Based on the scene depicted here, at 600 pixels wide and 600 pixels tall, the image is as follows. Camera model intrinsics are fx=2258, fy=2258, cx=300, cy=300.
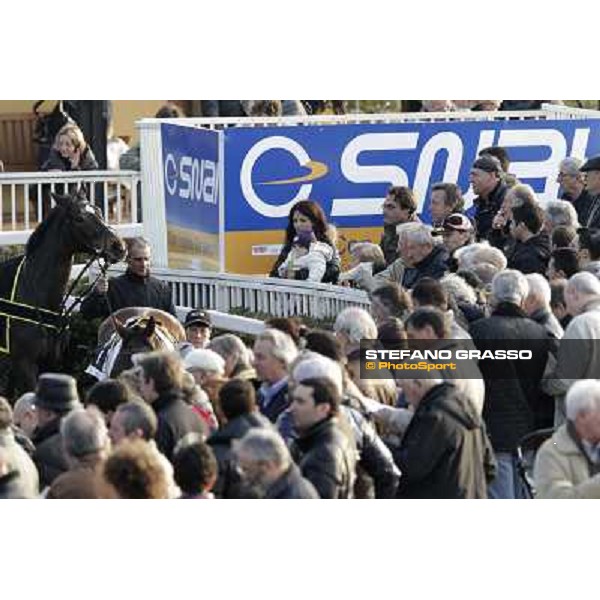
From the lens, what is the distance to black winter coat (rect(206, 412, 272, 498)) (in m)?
10.2

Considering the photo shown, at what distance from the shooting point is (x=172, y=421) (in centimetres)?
1091

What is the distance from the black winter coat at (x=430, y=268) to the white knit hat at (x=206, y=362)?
2633mm

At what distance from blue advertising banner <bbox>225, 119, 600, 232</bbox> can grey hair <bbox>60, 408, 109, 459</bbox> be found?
6966 millimetres

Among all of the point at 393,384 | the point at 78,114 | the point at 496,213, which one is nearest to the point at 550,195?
the point at 496,213

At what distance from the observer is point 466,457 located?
10820 millimetres

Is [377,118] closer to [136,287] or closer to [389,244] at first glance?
[389,244]

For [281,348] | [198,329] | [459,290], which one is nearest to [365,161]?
[198,329]

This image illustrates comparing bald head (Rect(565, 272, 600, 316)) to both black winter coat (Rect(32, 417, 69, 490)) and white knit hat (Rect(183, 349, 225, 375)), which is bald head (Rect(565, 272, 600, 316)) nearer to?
white knit hat (Rect(183, 349, 225, 375))

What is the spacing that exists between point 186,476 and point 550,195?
854cm

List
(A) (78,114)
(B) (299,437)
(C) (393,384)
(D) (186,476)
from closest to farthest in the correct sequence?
1. (D) (186,476)
2. (B) (299,437)
3. (C) (393,384)
4. (A) (78,114)

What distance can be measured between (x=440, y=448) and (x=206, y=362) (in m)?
1.54

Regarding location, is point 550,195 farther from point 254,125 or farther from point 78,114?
point 78,114

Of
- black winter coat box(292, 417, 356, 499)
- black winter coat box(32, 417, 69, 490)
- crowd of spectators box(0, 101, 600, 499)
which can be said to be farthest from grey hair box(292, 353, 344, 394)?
black winter coat box(32, 417, 69, 490)

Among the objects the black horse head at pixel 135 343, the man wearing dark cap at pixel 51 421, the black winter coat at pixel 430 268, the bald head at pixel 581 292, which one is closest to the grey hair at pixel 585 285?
the bald head at pixel 581 292
